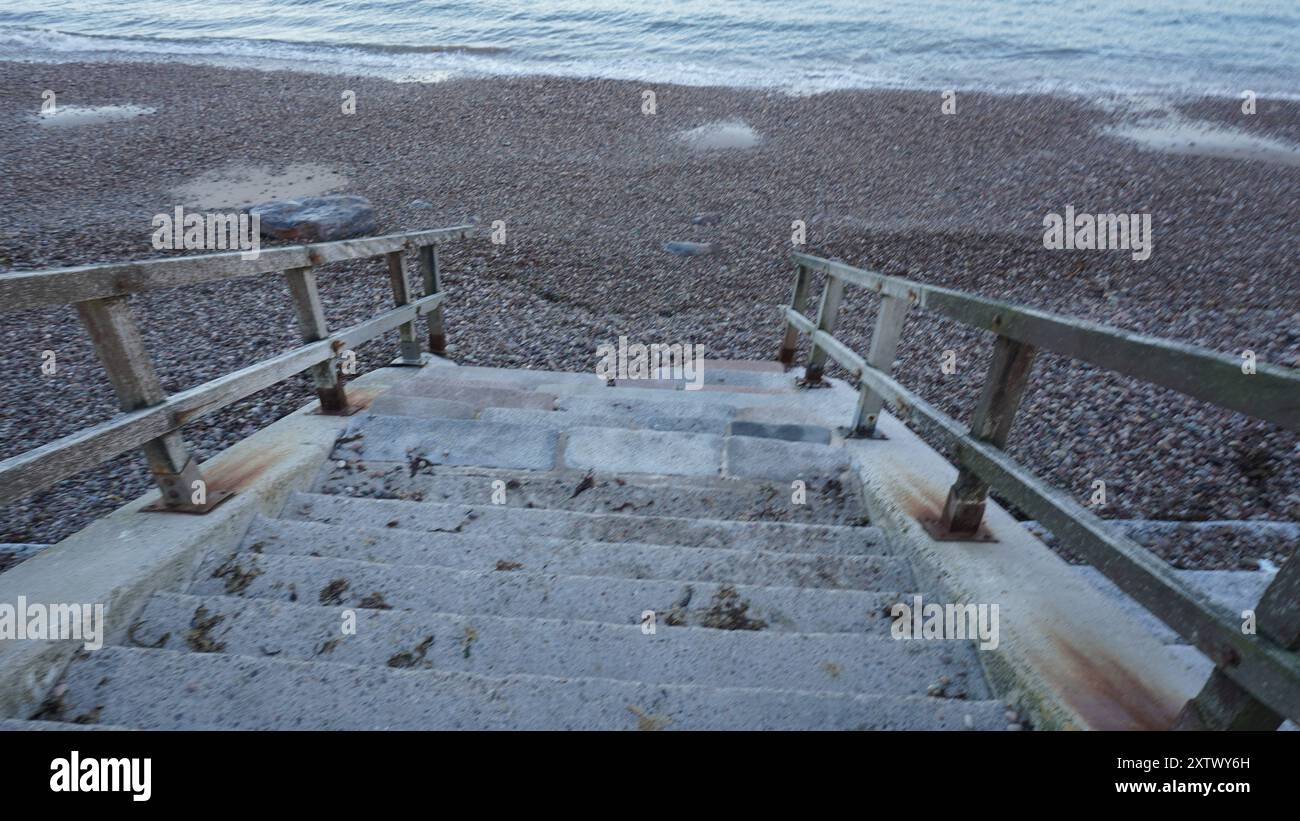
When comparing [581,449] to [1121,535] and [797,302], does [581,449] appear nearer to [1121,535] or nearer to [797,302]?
[1121,535]

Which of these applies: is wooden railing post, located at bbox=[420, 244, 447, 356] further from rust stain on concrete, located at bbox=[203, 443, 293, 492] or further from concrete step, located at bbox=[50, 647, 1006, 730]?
concrete step, located at bbox=[50, 647, 1006, 730]

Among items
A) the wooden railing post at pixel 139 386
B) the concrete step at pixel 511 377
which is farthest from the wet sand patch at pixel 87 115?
the wooden railing post at pixel 139 386

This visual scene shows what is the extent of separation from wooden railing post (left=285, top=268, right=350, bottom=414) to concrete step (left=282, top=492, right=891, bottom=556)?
89 cm

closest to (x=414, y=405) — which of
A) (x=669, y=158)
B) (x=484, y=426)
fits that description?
(x=484, y=426)

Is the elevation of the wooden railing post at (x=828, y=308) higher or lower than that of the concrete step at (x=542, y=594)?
higher

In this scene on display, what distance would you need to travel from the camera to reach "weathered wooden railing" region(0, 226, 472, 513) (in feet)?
6.46

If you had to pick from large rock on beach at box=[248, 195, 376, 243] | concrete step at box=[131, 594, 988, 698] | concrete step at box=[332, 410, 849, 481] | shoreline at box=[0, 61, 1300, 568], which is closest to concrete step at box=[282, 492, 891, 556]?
concrete step at box=[332, 410, 849, 481]

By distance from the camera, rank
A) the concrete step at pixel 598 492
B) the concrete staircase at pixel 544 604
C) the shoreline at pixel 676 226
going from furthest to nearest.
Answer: the shoreline at pixel 676 226
the concrete step at pixel 598 492
the concrete staircase at pixel 544 604

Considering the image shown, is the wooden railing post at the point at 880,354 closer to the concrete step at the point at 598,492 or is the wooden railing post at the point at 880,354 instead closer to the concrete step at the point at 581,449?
the concrete step at the point at 581,449

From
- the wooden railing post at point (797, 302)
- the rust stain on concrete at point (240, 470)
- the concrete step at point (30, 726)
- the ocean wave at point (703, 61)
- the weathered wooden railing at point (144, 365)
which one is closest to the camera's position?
the concrete step at point (30, 726)

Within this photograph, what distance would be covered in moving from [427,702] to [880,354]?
2.84m

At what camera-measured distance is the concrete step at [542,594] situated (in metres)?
2.36

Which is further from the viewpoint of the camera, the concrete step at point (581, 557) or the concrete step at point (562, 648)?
the concrete step at point (581, 557)

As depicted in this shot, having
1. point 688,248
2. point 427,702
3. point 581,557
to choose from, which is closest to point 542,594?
point 581,557
